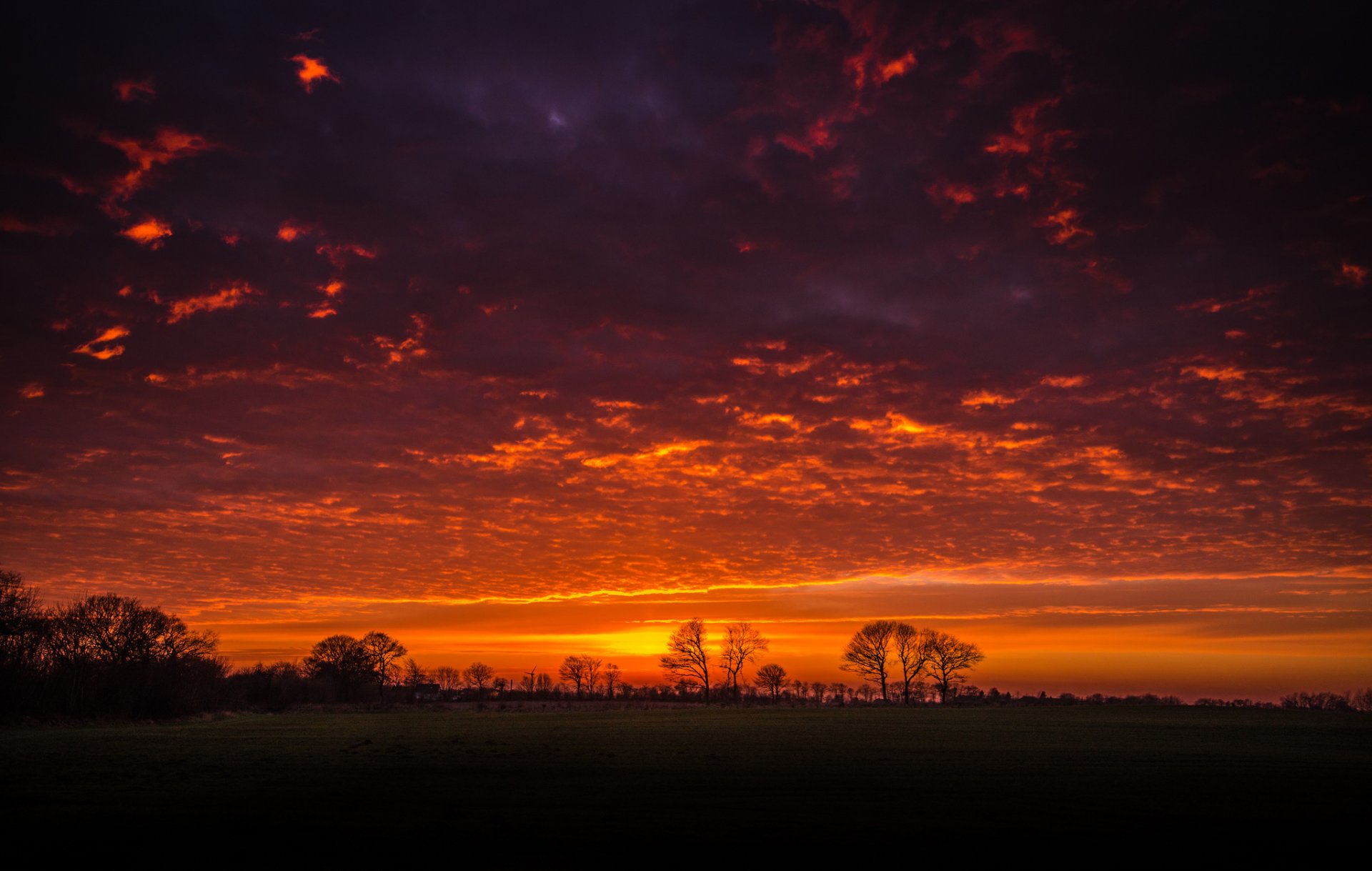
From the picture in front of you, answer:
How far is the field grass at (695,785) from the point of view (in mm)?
13938

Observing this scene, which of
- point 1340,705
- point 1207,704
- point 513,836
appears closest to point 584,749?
point 513,836

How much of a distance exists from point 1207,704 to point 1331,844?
117172mm

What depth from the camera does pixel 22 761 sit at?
2327 cm

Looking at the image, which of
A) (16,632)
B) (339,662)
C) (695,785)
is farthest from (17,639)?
(339,662)

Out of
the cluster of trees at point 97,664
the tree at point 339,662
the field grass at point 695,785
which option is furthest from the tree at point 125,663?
the tree at point 339,662

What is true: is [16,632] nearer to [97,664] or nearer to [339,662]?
[97,664]

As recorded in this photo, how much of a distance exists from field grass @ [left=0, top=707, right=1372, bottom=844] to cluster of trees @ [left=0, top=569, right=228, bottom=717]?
1693 centimetres

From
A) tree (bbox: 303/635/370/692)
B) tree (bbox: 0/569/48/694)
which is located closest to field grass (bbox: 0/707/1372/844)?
tree (bbox: 0/569/48/694)

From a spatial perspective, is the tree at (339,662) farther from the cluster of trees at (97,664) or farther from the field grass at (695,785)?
the field grass at (695,785)

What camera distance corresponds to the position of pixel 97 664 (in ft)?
202

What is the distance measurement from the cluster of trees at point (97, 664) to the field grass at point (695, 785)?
16929mm

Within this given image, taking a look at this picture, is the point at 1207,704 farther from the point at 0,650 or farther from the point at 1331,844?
the point at 0,650

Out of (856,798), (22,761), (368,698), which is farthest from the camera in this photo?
(368,698)

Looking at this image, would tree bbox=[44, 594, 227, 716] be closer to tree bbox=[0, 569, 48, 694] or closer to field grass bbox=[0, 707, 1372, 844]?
tree bbox=[0, 569, 48, 694]
